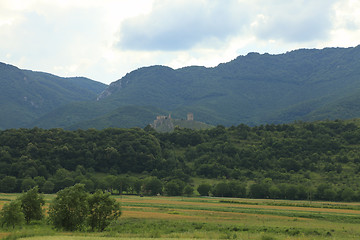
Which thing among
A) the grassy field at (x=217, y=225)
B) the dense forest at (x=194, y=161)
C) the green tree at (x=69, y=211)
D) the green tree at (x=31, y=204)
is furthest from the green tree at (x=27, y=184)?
the green tree at (x=69, y=211)

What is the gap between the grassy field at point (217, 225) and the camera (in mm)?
45656

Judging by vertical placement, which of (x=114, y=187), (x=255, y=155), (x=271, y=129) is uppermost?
(x=271, y=129)

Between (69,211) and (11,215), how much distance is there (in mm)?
7291

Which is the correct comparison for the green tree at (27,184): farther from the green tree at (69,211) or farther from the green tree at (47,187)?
the green tree at (69,211)

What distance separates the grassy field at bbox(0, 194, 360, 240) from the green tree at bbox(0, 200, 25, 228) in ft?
5.57

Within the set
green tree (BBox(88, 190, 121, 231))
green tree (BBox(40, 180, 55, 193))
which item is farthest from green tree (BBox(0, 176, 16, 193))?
green tree (BBox(88, 190, 121, 231))

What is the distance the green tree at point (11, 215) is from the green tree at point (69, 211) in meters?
4.04

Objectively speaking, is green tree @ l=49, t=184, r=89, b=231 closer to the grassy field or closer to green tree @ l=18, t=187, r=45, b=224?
the grassy field

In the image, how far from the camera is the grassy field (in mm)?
45656

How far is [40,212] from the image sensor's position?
58.6m

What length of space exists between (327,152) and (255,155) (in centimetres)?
2747

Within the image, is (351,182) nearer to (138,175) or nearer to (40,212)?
(138,175)

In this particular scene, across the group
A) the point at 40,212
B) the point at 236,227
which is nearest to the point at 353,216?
the point at 236,227

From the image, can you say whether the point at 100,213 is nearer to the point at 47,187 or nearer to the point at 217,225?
the point at 217,225
